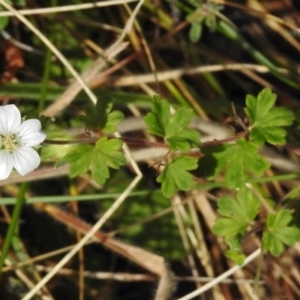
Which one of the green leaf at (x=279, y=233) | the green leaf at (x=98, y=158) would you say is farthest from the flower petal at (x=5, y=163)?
the green leaf at (x=279, y=233)

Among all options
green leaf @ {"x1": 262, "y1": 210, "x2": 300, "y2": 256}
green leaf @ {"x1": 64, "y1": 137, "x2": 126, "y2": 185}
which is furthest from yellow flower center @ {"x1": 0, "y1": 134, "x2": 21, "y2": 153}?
green leaf @ {"x1": 262, "y1": 210, "x2": 300, "y2": 256}

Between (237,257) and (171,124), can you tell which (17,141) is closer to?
(171,124)

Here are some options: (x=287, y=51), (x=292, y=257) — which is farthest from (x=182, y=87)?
(x=292, y=257)

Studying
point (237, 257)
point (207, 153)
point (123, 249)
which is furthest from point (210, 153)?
point (123, 249)

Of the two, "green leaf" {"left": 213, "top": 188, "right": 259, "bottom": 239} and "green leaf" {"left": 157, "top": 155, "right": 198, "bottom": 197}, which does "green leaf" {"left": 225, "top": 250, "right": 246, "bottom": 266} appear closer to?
"green leaf" {"left": 213, "top": 188, "right": 259, "bottom": 239}

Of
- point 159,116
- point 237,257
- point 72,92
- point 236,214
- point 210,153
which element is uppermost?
point 72,92

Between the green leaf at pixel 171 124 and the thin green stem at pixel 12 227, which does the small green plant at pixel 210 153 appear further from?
the thin green stem at pixel 12 227
